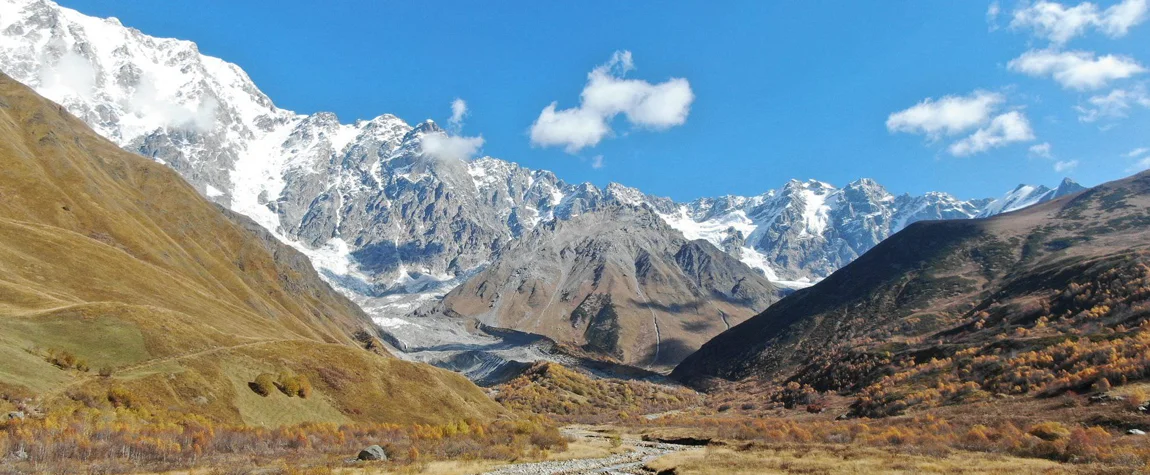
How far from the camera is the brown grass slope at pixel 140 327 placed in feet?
170

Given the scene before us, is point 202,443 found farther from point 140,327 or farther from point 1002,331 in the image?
point 1002,331

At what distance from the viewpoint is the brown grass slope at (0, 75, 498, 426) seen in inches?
2045

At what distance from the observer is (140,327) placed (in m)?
61.2

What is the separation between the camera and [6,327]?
174 ft

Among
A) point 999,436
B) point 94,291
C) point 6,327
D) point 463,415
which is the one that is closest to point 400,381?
point 463,415

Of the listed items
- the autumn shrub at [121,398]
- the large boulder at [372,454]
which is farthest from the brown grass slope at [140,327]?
the large boulder at [372,454]

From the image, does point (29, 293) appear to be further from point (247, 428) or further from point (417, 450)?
point (417, 450)

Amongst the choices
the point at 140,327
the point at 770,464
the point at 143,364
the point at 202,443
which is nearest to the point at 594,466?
the point at 770,464

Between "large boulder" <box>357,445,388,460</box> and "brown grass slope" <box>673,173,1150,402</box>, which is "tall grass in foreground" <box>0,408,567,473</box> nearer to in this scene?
"large boulder" <box>357,445,388,460</box>

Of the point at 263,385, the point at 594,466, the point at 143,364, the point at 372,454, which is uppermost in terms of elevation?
the point at 143,364

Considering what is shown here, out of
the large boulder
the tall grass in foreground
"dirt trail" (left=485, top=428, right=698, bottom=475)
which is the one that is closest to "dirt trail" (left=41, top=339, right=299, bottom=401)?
the tall grass in foreground

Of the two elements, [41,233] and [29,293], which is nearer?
[29,293]

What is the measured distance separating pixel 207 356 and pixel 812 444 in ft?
184

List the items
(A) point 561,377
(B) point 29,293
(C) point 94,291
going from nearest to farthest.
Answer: (B) point 29,293 < (C) point 94,291 < (A) point 561,377
